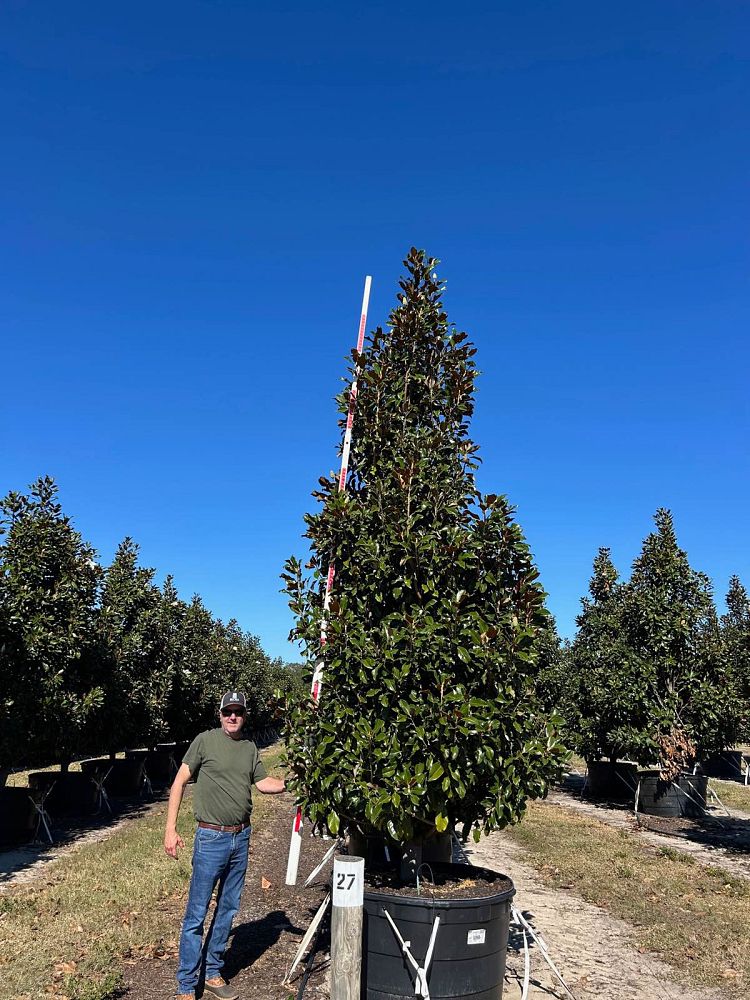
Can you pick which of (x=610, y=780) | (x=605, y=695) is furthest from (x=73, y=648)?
(x=610, y=780)

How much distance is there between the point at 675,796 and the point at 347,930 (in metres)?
15.5

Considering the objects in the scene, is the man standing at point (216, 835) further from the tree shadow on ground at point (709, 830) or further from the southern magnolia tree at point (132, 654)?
the tree shadow on ground at point (709, 830)

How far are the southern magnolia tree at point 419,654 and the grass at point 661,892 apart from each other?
10.8ft

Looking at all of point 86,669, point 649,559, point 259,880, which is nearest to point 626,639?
point 649,559

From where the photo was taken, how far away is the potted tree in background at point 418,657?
5547 millimetres

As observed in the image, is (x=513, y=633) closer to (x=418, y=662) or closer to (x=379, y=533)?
(x=418, y=662)

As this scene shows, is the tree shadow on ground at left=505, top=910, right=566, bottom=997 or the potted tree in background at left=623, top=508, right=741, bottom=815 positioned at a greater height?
the potted tree in background at left=623, top=508, right=741, bottom=815

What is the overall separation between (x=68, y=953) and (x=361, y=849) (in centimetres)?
303

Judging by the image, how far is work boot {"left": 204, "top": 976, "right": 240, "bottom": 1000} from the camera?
5719 millimetres

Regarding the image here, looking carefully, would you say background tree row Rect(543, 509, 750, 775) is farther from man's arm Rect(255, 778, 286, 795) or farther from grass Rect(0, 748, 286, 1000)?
man's arm Rect(255, 778, 286, 795)

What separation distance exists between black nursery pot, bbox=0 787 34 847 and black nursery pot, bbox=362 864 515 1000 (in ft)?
30.1

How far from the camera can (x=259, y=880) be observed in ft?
33.7

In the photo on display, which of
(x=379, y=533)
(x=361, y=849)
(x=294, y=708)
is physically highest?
(x=379, y=533)

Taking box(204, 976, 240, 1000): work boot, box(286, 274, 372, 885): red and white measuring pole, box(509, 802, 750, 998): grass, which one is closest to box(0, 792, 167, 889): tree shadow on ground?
box(286, 274, 372, 885): red and white measuring pole
